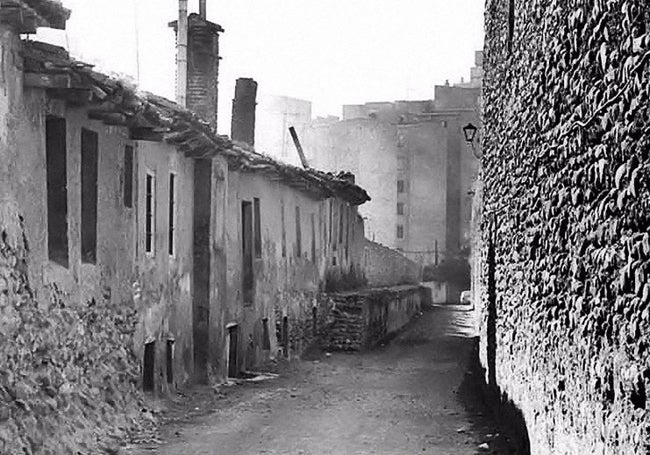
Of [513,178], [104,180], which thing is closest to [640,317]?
[513,178]

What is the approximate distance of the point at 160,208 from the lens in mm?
15430

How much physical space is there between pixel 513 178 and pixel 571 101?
14.6 ft

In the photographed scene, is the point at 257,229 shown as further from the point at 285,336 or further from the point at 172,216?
the point at 172,216

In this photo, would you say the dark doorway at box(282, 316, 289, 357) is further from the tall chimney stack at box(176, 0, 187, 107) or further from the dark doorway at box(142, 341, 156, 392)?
the dark doorway at box(142, 341, 156, 392)

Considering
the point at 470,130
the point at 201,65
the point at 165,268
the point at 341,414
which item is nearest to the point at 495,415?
the point at 341,414

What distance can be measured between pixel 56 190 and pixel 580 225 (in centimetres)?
722

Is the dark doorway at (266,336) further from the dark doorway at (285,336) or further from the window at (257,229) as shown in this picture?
the window at (257,229)

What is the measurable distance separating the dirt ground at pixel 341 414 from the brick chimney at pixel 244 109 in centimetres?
742

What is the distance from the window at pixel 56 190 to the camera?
455 inches

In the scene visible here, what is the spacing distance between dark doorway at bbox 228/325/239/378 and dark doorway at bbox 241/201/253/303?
1.16 meters

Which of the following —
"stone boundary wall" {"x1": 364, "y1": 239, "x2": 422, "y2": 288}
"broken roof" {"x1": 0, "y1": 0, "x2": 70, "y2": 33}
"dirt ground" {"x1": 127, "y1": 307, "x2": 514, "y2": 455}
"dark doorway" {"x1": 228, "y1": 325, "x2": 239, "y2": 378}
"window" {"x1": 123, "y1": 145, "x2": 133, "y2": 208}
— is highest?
"broken roof" {"x1": 0, "y1": 0, "x2": 70, "y2": 33}

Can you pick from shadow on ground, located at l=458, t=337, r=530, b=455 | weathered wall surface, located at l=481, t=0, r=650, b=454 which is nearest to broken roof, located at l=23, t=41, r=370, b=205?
weathered wall surface, located at l=481, t=0, r=650, b=454

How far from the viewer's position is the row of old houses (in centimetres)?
1056

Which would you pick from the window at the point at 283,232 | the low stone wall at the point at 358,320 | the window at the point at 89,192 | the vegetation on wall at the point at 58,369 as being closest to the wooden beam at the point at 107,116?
the window at the point at 89,192
